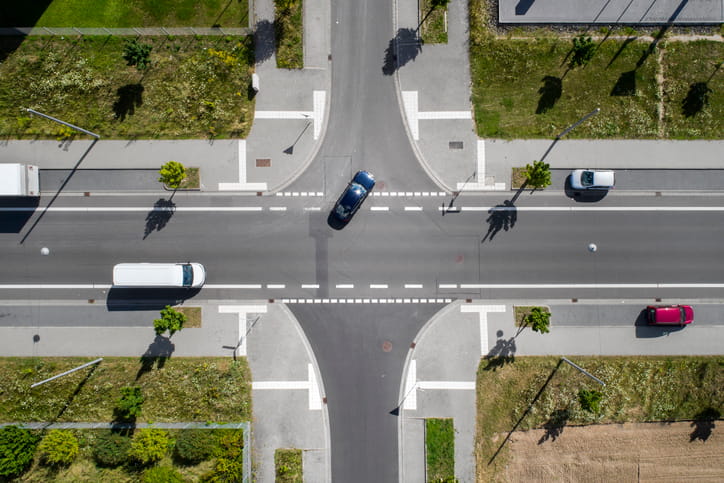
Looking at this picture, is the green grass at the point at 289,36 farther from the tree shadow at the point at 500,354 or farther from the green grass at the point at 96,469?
the green grass at the point at 96,469

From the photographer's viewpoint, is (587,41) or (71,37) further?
(71,37)

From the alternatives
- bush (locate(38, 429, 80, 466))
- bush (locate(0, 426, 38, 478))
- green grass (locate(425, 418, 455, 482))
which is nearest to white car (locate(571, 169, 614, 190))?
green grass (locate(425, 418, 455, 482))

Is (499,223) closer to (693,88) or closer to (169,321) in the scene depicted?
(693,88)

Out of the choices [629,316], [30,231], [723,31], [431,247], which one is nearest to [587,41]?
[723,31]

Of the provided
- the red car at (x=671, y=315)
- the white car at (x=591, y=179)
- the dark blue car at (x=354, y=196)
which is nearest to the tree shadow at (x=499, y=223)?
the white car at (x=591, y=179)

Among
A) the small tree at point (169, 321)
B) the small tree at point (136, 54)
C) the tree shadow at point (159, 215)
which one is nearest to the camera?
the small tree at point (169, 321)

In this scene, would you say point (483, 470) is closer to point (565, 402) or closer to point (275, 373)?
point (565, 402)
